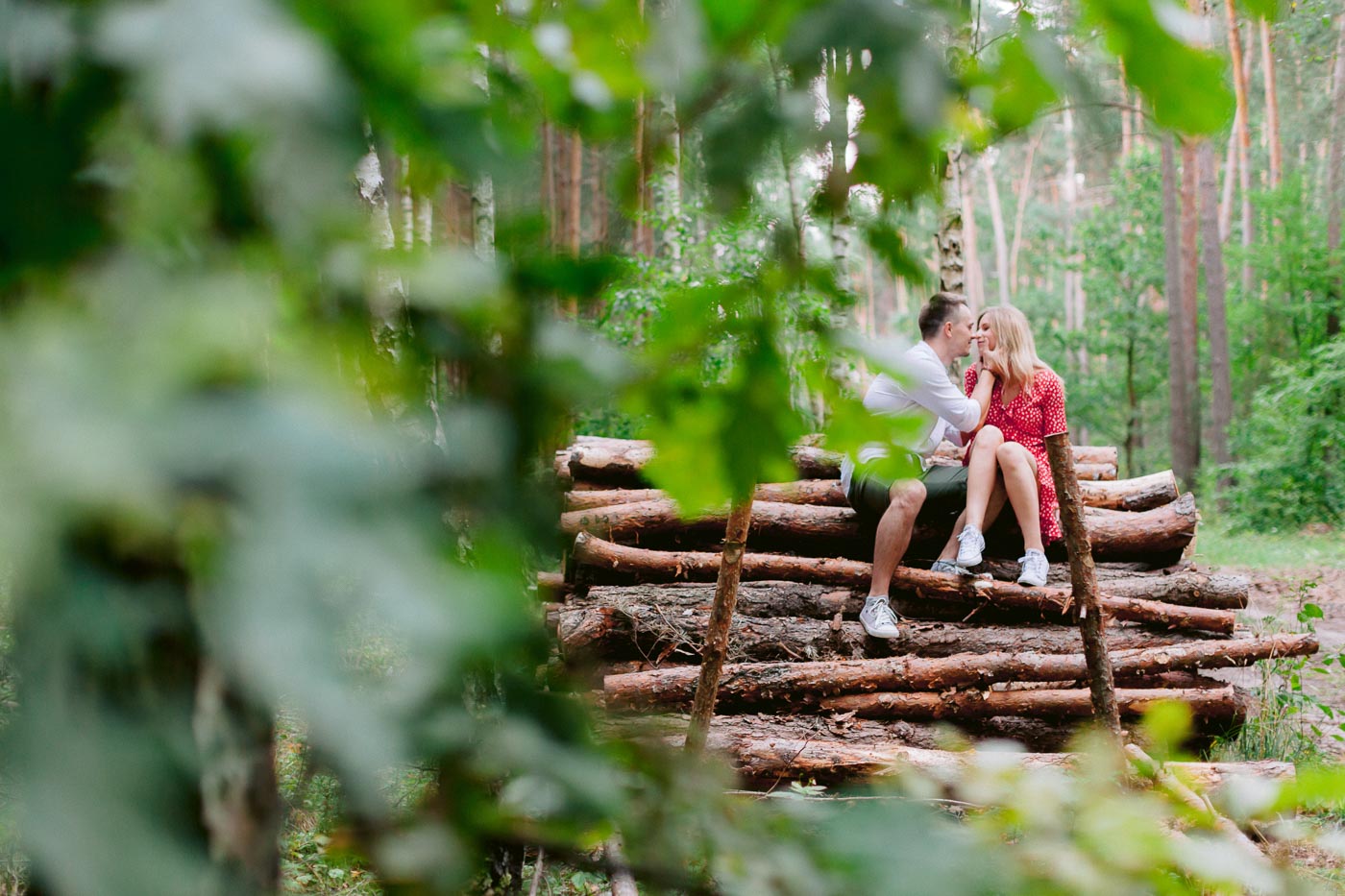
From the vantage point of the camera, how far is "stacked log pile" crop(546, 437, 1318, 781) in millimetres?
4316

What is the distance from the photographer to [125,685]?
0.99 feet

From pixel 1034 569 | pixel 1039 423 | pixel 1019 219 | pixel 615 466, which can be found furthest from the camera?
pixel 1019 219

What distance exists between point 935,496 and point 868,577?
0.57m

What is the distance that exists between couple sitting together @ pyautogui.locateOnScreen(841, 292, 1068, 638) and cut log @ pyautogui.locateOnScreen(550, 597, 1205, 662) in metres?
0.12

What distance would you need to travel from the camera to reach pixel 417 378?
521 mm

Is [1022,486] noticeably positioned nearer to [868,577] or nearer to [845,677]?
[868,577]

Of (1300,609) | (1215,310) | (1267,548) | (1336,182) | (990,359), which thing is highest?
(1336,182)

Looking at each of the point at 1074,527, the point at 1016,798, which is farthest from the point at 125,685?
the point at 1074,527

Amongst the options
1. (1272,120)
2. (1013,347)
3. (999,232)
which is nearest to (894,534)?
(1013,347)

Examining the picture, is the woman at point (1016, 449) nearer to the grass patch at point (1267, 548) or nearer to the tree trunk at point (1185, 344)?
the grass patch at point (1267, 548)

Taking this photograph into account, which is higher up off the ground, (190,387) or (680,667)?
(190,387)

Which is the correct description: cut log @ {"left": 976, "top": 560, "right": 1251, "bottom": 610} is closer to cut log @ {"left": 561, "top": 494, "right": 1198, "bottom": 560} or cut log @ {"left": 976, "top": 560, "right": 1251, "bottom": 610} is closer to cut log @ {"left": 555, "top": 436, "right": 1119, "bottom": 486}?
cut log @ {"left": 561, "top": 494, "right": 1198, "bottom": 560}

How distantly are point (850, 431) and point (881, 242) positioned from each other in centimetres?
15

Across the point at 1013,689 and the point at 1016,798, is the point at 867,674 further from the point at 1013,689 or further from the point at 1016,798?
the point at 1016,798
